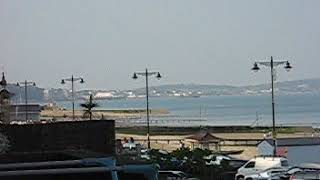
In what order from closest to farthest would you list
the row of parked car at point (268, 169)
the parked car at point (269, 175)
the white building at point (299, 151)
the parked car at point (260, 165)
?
the row of parked car at point (268, 169)
the parked car at point (269, 175)
the parked car at point (260, 165)
the white building at point (299, 151)

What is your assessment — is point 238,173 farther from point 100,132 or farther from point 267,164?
point 100,132

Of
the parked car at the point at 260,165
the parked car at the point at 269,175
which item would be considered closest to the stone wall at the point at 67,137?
the parked car at the point at 269,175

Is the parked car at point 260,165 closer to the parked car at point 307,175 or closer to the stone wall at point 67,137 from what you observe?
the parked car at point 307,175

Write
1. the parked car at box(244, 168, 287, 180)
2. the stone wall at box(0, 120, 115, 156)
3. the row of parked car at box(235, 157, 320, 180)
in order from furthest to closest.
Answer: the parked car at box(244, 168, 287, 180) → the row of parked car at box(235, 157, 320, 180) → the stone wall at box(0, 120, 115, 156)

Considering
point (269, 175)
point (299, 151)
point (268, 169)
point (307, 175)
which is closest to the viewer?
point (307, 175)

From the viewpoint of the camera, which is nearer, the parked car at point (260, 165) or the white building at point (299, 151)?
the parked car at point (260, 165)

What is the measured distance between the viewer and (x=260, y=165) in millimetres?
35812

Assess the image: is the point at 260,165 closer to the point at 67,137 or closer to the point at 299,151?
the point at 299,151

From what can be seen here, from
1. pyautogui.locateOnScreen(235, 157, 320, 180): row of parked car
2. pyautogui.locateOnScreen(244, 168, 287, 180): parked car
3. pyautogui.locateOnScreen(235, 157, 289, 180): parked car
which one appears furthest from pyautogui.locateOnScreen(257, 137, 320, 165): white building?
pyautogui.locateOnScreen(244, 168, 287, 180): parked car

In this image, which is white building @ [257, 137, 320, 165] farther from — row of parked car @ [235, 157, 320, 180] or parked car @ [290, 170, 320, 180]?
parked car @ [290, 170, 320, 180]

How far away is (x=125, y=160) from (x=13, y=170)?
1232mm

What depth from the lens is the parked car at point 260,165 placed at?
34.5 meters

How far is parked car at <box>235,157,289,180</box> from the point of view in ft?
113

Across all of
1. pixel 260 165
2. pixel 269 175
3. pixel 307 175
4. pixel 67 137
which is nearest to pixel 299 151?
pixel 260 165
